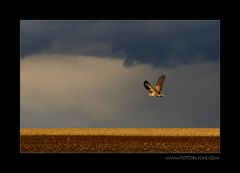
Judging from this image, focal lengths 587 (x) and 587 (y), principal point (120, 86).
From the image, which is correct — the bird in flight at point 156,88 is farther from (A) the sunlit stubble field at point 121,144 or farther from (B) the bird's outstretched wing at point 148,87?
(A) the sunlit stubble field at point 121,144

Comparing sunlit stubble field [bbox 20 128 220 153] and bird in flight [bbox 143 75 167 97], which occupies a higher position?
bird in flight [bbox 143 75 167 97]

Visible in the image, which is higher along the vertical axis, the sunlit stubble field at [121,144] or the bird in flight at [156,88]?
the bird in flight at [156,88]

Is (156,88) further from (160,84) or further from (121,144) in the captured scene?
(121,144)

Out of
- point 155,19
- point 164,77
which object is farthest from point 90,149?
point 155,19

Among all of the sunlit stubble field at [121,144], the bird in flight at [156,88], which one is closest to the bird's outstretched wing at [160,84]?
the bird in flight at [156,88]

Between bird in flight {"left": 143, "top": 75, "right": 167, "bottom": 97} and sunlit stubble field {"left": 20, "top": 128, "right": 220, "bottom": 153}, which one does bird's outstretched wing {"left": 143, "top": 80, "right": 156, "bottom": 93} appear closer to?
bird in flight {"left": 143, "top": 75, "right": 167, "bottom": 97}

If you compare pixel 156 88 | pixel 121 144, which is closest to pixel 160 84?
pixel 156 88

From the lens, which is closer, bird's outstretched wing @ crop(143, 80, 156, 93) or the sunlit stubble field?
the sunlit stubble field

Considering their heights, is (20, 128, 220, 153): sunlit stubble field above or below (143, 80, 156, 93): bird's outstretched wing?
below

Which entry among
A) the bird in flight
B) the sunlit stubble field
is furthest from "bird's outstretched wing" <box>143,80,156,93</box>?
the sunlit stubble field

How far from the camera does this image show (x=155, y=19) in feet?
59.2

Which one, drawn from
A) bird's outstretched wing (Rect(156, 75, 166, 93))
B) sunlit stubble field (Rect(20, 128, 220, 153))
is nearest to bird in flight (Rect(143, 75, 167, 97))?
bird's outstretched wing (Rect(156, 75, 166, 93))
